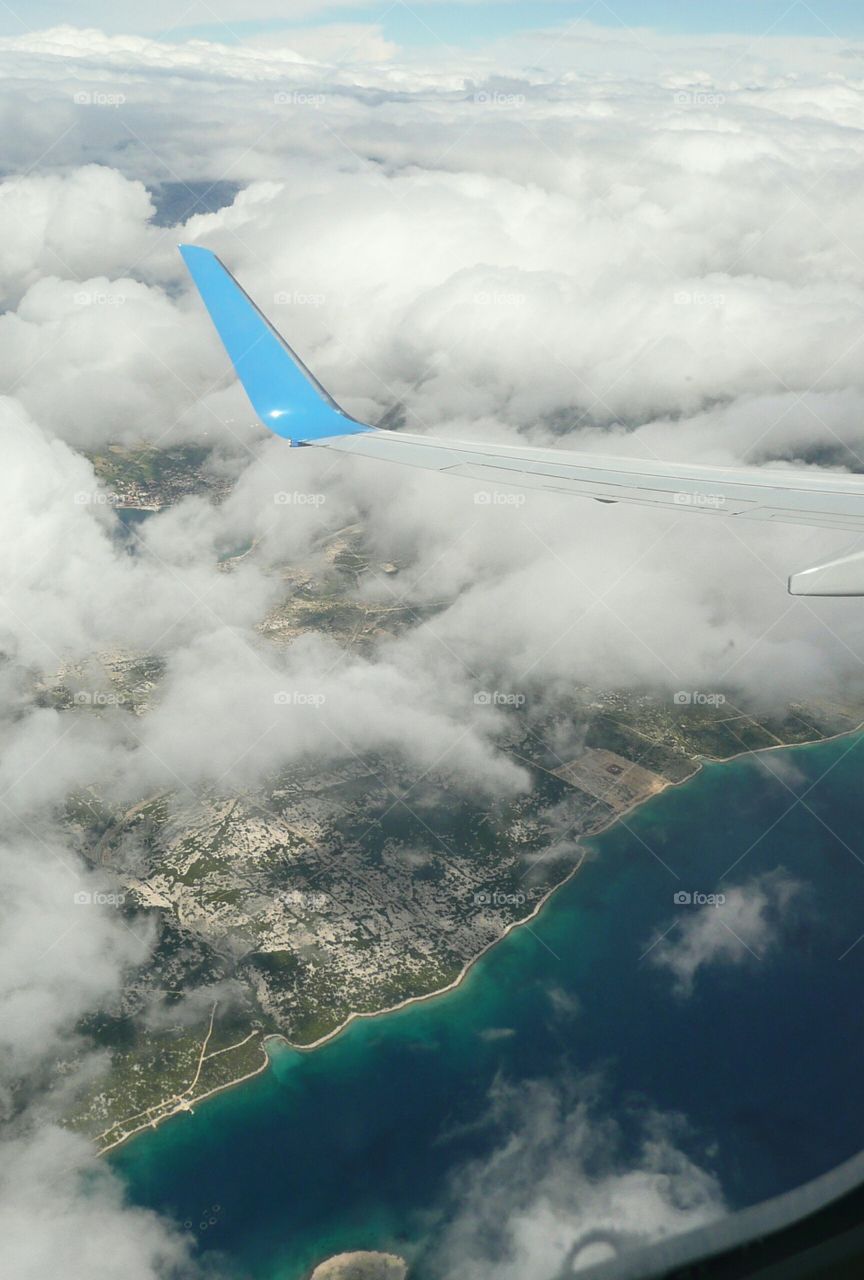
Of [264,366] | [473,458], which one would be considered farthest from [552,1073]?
[264,366]

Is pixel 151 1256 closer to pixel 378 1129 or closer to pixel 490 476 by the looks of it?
pixel 378 1129

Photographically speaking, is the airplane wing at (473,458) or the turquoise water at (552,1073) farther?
the turquoise water at (552,1073)

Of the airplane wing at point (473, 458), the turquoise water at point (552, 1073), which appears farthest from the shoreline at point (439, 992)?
the airplane wing at point (473, 458)

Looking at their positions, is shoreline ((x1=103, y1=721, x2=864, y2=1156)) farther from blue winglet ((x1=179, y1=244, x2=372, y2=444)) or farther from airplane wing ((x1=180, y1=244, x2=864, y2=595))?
blue winglet ((x1=179, y1=244, x2=372, y2=444))

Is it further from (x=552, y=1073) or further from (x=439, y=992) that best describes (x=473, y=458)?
(x=439, y=992)

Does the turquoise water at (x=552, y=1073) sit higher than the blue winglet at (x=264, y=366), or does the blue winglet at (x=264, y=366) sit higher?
the blue winglet at (x=264, y=366)

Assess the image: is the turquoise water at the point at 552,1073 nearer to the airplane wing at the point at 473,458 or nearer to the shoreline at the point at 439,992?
the shoreline at the point at 439,992
